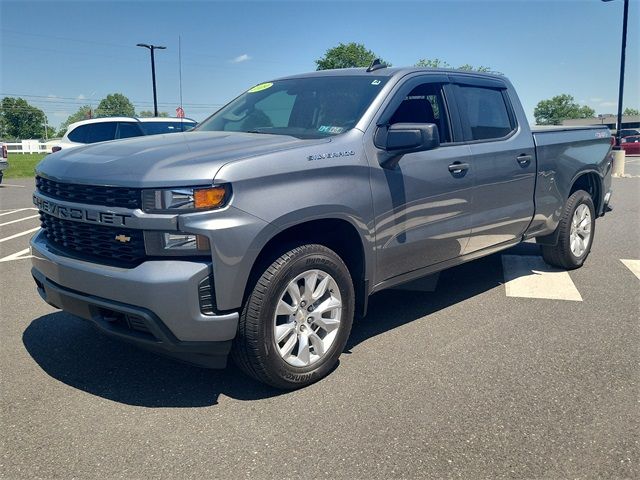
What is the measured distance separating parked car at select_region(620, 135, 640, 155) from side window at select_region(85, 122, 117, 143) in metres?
32.5

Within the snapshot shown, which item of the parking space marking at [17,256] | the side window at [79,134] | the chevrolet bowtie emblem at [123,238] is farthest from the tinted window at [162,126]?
the chevrolet bowtie emblem at [123,238]

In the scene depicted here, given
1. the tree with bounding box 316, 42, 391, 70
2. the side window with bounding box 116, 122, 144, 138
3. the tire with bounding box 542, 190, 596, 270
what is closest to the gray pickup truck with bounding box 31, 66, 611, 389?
the tire with bounding box 542, 190, 596, 270

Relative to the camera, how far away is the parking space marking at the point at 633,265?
6.12 metres

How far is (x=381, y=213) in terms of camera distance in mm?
3730

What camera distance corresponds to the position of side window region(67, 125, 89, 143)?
43.7ft

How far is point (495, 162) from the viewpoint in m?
4.73

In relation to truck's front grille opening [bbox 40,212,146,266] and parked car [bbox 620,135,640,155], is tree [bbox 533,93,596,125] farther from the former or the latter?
truck's front grille opening [bbox 40,212,146,266]

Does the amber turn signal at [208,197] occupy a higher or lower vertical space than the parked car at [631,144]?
lower

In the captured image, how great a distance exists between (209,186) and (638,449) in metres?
2.46

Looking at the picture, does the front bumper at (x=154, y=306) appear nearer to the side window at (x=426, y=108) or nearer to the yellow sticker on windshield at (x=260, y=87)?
the side window at (x=426, y=108)

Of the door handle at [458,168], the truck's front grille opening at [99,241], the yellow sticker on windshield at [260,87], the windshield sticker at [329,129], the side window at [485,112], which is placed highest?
the yellow sticker on windshield at [260,87]

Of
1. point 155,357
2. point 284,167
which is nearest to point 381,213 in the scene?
point 284,167

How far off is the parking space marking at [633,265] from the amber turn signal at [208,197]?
4.92 metres

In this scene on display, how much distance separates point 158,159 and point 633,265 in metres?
5.56
